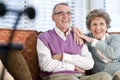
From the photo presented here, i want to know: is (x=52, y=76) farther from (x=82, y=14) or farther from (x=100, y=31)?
(x=82, y=14)

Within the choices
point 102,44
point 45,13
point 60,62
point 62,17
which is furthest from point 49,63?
point 45,13

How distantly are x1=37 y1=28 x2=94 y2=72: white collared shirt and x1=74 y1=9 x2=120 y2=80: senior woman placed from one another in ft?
0.55

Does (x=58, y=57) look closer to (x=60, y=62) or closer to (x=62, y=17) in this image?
(x=60, y=62)

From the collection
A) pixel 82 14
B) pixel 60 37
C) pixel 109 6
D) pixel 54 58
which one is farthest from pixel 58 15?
pixel 109 6

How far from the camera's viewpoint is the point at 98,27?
253cm

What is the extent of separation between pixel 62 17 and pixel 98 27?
0.41 m

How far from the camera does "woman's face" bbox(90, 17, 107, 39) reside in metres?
2.55

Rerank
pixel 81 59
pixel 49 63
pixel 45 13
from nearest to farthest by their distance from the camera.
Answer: pixel 49 63 < pixel 81 59 < pixel 45 13

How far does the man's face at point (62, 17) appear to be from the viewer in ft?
7.76

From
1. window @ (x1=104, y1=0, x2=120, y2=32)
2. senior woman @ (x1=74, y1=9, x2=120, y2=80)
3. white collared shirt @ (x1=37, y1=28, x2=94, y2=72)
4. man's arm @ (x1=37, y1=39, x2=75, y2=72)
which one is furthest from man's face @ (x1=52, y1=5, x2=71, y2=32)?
window @ (x1=104, y1=0, x2=120, y2=32)

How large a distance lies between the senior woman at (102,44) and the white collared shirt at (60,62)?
0.55 feet

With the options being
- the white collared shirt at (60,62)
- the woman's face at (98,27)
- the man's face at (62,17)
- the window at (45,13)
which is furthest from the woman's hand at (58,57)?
the window at (45,13)

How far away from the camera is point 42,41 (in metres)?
2.29

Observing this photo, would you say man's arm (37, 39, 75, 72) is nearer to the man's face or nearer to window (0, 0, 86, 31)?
the man's face
